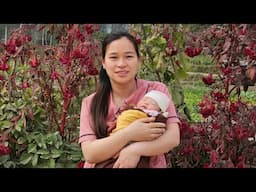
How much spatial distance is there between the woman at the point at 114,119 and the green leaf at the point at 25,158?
1.63ft

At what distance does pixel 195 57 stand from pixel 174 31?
0.17 metres

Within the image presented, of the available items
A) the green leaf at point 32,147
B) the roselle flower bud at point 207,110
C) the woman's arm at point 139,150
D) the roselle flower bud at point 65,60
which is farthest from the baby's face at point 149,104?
the green leaf at point 32,147

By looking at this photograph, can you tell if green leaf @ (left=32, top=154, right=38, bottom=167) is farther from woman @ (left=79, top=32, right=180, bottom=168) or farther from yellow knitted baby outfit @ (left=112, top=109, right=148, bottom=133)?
yellow knitted baby outfit @ (left=112, top=109, right=148, bottom=133)

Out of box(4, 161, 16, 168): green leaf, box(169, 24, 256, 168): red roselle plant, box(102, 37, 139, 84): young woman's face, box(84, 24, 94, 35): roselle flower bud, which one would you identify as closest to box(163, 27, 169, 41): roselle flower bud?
box(169, 24, 256, 168): red roselle plant

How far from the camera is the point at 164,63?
2.50 meters

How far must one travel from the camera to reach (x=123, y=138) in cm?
178

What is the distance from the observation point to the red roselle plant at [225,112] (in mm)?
2260

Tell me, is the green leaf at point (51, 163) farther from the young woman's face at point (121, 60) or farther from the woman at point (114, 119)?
the young woman's face at point (121, 60)

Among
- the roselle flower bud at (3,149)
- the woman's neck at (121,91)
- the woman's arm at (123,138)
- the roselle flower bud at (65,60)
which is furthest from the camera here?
the roselle flower bud at (65,60)

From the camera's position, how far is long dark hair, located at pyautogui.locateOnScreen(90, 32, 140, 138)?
1.87 m

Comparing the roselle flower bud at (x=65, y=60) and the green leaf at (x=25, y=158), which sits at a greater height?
the roselle flower bud at (x=65, y=60)

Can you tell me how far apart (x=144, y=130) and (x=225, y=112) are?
65 cm

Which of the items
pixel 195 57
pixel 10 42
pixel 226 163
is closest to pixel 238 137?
pixel 226 163

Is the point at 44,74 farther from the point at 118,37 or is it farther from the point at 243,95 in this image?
the point at 243,95
